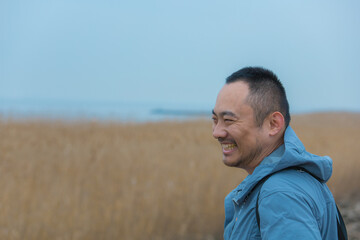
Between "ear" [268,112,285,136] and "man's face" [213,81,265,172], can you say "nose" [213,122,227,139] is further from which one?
"ear" [268,112,285,136]

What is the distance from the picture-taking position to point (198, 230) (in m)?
5.09

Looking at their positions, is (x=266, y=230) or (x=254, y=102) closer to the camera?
(x=266, y=230)

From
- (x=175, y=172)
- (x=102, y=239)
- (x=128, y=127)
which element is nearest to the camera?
(x=102, y=239)

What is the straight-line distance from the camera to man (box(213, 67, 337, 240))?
1198mm

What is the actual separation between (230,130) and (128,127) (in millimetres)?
8406

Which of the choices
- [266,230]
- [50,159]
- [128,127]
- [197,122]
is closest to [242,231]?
[266,230]

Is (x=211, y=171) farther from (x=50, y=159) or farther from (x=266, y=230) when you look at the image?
(x=266, y=230)

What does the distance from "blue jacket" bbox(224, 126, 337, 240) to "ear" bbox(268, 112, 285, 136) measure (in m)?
0.03

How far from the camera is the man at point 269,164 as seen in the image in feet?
3.93

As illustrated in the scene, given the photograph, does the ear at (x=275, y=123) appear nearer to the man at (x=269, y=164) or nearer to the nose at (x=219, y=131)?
the man at (x=269, y=164)

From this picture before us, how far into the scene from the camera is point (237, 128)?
1.48 metres

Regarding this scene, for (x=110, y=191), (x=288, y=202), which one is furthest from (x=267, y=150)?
(x=110, y=191)

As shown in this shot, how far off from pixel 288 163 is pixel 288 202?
0.18m

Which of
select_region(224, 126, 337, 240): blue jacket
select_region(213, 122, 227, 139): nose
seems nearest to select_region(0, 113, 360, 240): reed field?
select_region(213, 122, 227, 139): nose
